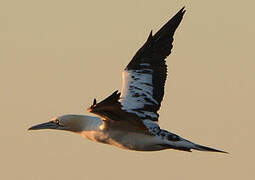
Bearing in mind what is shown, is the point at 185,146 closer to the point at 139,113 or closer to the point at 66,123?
the point at 139,113

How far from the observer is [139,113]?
78.3 ft

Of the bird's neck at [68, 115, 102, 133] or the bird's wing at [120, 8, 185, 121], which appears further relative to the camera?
the bird's wing at [120, 8, 185, 121]

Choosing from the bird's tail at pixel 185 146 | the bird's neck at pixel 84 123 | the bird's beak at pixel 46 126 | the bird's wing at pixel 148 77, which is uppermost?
the bird's wing at pixel 148 77

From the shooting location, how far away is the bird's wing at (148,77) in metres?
23.9

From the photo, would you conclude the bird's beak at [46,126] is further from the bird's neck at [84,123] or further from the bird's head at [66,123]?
the bird's neck at [84,123]

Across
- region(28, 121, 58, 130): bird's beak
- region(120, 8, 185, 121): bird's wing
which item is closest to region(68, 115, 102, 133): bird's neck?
region(28, 121, 58, 130): bird's beak

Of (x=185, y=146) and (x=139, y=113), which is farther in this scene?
(x=139, y=113)

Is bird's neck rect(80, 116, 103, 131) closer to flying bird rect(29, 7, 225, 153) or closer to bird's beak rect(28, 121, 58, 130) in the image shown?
flying bird rect(29, 7, 225, 153)

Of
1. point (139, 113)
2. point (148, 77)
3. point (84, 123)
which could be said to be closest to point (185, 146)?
point (139, 113)

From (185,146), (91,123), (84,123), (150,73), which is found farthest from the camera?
(150,73)

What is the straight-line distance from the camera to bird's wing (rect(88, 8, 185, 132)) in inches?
941

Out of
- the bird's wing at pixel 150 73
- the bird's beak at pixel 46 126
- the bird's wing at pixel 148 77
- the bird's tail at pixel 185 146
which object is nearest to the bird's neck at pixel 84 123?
the bird's beak at pixel 46 126

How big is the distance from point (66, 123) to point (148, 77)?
2.86 m

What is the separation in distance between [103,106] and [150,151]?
3.01 m
